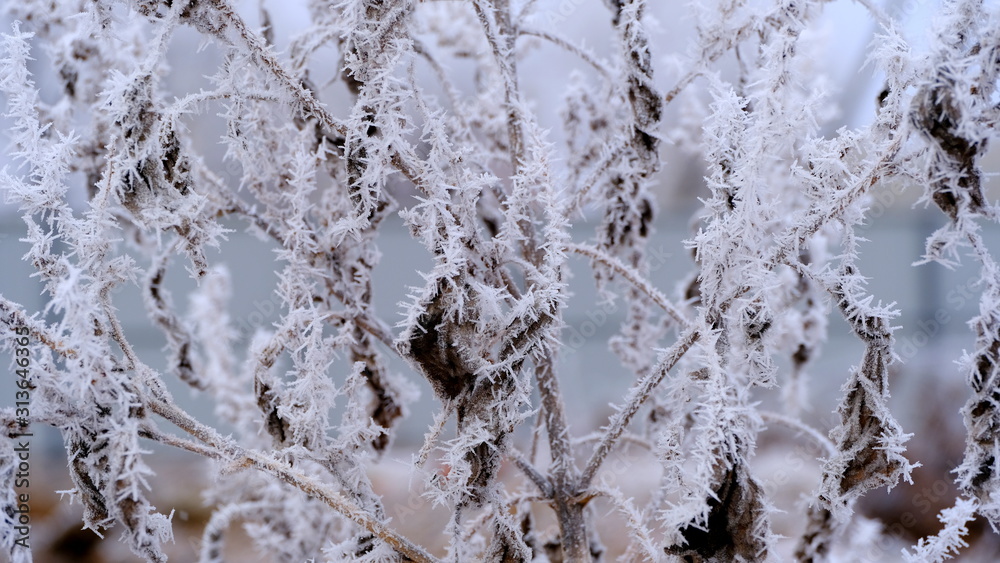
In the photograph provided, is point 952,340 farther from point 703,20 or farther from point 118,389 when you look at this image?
point 118,389

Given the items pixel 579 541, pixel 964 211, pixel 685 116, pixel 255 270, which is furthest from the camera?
pixel 255 270

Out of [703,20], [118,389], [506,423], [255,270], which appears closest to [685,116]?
[703,20]

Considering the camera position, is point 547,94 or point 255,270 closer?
point 547,94

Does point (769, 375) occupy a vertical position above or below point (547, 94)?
below

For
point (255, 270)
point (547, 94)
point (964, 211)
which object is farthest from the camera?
point (255, 270)

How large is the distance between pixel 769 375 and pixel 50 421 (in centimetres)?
42

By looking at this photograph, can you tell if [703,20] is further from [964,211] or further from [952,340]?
[952,340]

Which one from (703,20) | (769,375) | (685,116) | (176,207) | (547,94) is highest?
(547,94)

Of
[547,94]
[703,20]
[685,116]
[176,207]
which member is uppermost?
[547,94]

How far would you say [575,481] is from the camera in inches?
21.6

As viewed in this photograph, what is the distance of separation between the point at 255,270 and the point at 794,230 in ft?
9.03

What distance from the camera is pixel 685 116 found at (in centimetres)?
83

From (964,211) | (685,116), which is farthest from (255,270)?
(964,211)

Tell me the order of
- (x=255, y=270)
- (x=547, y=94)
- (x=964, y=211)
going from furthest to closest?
(x=255, y=270) → (x=547, y=94) → (x=964, y=211)
